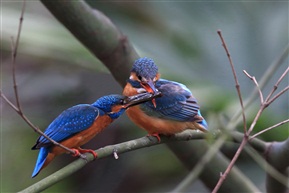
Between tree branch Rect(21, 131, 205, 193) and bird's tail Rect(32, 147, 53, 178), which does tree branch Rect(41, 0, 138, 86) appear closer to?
tree branch Rect(21, 131, 205, 193)

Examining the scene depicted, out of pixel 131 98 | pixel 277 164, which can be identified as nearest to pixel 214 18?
pixel 277 164

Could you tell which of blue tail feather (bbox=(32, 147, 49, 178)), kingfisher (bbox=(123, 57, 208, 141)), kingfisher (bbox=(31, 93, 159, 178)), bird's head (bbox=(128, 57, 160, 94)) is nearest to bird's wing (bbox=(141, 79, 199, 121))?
kingfisher (bbox=(123, 57, 208, 141))

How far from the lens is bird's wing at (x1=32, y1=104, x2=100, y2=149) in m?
1.64

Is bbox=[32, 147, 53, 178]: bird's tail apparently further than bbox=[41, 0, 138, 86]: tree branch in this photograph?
No

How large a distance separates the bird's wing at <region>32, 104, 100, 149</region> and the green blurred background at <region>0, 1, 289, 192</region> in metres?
1.12

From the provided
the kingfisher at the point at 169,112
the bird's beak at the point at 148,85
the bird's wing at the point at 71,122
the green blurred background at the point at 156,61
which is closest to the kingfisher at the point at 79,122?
the bird's wing at the point at 71,122

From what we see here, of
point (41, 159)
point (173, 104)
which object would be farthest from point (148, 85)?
point (41, 159)

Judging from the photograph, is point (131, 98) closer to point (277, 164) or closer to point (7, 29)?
point (277, 164)

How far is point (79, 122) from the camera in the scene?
166 cm

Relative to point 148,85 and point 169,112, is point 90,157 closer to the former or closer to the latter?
point 148,85

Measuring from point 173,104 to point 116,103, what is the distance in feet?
1.85

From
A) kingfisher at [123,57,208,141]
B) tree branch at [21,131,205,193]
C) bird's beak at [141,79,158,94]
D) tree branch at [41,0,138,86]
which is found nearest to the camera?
tree branch at [21,131,205,193]

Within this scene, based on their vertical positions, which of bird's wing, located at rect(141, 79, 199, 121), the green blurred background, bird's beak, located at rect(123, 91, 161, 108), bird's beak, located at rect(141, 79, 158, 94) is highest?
bird's beak, located at rect(123, 91, 161, 108)

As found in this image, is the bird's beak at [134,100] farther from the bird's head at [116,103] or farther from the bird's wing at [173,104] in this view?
the bird's wing at [173,104]
